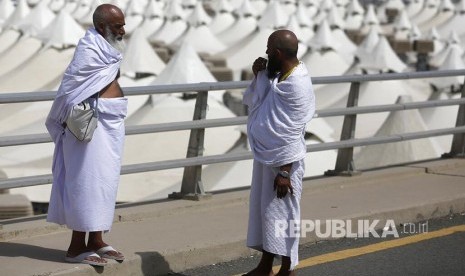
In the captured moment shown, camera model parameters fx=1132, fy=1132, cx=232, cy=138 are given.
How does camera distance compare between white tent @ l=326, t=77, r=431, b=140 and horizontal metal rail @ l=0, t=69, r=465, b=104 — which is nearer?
horizontal metal rail @ l=0, t=69, r=465, b=104

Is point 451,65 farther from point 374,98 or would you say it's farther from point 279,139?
point 279,139

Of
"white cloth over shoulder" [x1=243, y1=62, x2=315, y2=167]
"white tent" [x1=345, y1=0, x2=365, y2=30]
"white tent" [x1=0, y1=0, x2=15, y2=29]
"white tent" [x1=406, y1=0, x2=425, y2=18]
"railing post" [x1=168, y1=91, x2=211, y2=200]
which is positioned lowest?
"railing post" [x1=168, y1=91, x2=211, y2=200]

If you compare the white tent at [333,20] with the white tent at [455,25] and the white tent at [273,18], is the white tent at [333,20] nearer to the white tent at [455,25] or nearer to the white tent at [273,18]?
the white tent at [273,18]

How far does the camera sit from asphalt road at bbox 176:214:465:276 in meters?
7.24

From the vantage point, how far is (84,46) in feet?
21.1

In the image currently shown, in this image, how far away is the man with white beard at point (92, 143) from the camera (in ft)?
21.1

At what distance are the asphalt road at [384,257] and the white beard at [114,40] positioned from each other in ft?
4.95

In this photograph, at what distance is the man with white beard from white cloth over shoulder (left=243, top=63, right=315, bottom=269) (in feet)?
2.63

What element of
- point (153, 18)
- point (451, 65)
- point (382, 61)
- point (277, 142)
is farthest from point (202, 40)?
point (277, 142)

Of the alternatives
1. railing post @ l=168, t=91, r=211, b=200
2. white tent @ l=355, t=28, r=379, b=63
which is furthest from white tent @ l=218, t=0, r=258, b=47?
railing post @ l=168, t=91, r=211, b=200

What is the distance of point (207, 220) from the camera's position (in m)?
8.24

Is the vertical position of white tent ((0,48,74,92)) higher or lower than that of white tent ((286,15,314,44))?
lower

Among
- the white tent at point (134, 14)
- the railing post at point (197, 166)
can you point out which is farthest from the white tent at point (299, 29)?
the railing post at point (197, 166)

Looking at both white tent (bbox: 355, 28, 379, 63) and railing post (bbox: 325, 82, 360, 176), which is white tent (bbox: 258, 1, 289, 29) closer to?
white tent (bbox: 355, 28, 379, 63)
